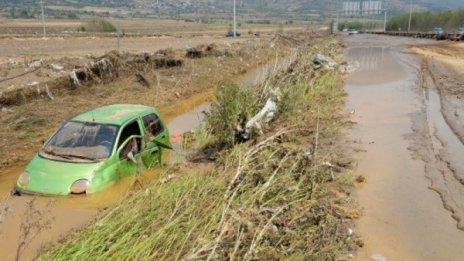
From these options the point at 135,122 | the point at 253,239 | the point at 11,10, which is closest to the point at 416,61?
the point at 135,122

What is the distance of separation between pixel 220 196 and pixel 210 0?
138382mm

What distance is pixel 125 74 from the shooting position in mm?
20344

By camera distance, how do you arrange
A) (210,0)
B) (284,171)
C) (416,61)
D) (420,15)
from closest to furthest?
(284,171) → (416,61) → (420,15) → (210,0)

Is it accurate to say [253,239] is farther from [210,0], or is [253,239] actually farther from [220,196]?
[210,0]

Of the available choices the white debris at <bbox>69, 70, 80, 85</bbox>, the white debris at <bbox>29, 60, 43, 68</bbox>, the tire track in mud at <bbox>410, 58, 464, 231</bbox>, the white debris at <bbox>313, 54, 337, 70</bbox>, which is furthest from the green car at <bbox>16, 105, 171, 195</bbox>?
the white debris at <bbox>313, 54, 337, 70</bbox>

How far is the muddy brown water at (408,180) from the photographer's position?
6.60 metres

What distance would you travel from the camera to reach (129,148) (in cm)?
890

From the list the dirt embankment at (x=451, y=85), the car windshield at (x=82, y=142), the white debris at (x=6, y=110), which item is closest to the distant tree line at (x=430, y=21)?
the dirt embankment at (x=451, y=85)

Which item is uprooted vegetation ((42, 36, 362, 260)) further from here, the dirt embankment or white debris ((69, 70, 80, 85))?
white debris ((69, 70, 80, 85))

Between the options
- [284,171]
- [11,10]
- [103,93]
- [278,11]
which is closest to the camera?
[284,171]

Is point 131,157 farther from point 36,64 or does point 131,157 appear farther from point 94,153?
point 36,64

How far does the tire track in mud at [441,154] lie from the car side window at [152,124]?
5780mm

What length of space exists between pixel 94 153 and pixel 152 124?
191cm

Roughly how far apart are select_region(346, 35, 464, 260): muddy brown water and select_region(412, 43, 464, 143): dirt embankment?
1.14ft
